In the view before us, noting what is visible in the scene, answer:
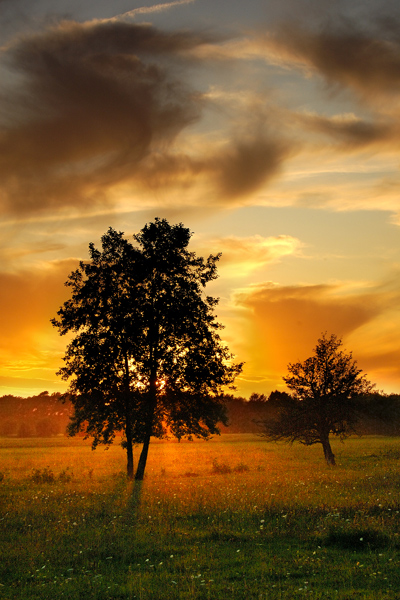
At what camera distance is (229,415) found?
16400 centimetres

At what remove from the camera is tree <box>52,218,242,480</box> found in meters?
31.6

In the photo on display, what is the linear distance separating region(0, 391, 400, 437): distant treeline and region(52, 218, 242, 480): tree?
4091 inches

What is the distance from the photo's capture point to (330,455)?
1748 inches

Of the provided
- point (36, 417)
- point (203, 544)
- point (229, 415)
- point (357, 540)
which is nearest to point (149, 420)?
point (203, 544)

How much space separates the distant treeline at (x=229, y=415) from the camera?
129500 millimetres

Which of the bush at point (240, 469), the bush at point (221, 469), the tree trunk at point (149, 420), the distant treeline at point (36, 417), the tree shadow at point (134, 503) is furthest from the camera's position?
the distant treeline at point (36, 417)

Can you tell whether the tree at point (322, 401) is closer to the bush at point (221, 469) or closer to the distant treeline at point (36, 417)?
the bush at point (221, 469)

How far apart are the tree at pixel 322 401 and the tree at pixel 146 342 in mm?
13304

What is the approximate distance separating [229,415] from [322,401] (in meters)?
123

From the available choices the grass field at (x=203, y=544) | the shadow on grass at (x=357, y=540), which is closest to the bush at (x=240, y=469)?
the grass field at (x=203, y=544)

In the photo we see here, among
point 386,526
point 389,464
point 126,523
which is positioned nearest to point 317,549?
point 386,526

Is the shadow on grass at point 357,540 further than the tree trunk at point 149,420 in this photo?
No

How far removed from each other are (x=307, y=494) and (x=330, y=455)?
22.5m

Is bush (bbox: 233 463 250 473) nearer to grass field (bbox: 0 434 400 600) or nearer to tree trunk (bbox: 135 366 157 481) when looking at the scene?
tree trunk (bbox: 135 366 157 481)
